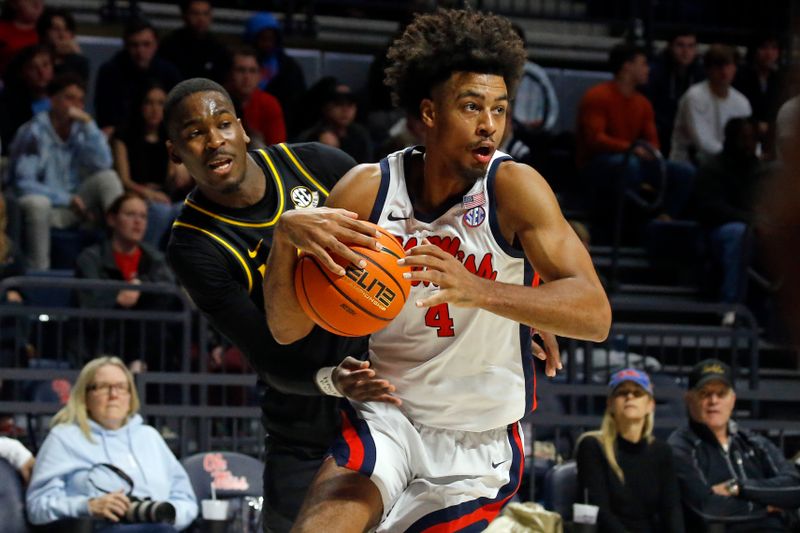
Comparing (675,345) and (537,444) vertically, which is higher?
(675,345)

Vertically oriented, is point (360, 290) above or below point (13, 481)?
above

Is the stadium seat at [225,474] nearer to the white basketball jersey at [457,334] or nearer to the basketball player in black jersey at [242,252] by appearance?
the basketball player in black jersey at [242,252]

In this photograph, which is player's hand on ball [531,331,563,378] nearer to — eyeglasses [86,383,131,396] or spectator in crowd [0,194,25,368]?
eyeglasses [86,383,131,396]

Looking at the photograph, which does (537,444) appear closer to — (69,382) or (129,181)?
(69,382)

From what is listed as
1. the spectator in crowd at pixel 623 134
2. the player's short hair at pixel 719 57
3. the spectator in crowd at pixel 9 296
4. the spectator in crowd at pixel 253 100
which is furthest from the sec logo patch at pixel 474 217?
the player's short hair at pixel 719 57

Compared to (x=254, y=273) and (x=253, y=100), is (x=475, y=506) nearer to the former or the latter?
(x=254, y=273)

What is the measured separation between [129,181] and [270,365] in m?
5.39

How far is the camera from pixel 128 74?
10250 millimetres

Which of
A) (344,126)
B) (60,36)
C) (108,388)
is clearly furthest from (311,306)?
(60,36)

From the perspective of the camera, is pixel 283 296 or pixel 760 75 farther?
pixel 760 75

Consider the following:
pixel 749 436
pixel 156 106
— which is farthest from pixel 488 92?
pixel 156 106

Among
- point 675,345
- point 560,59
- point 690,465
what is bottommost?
point 690,465

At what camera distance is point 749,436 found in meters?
7.87

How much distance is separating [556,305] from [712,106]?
8272 millimetres
